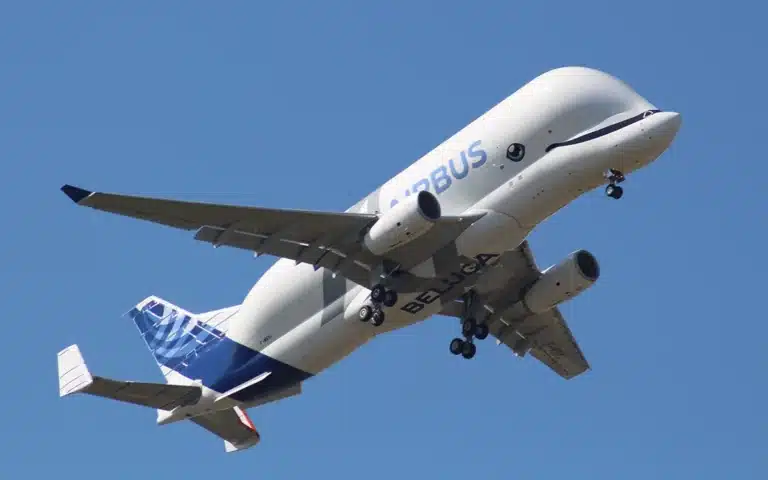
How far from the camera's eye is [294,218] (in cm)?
5112

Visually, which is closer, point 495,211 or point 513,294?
point 495,211

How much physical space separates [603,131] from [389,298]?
862 centimetres

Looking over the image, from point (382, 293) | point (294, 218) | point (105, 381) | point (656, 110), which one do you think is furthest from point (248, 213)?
point (656, 110)

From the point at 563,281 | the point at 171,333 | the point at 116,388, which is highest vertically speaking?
the point at 171,333

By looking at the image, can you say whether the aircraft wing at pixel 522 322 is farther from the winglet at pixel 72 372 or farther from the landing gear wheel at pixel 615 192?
the winglet at pixel 72 372

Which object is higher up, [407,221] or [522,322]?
[407,221]

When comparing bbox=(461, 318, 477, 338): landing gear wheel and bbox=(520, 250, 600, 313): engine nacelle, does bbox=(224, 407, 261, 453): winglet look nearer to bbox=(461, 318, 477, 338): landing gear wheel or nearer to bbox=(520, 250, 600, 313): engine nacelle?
bbox=(461, 318, 477, 338): landing gear wheel

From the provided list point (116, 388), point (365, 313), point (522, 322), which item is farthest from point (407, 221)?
point (116, 388)

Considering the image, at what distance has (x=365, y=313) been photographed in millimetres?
53344

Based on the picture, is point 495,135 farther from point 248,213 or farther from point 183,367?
point 183,367

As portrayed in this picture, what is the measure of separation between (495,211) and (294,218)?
6211 mm

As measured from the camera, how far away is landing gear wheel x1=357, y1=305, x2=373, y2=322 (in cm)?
5325

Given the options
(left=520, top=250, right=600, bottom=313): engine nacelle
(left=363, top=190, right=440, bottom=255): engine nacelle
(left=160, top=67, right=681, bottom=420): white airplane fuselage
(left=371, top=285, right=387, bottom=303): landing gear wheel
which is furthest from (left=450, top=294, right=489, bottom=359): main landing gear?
(left=363, top=190, right=440, bottom=255): engine nacelle

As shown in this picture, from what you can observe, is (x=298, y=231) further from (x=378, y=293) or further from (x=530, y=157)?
(x=530, y=157)
